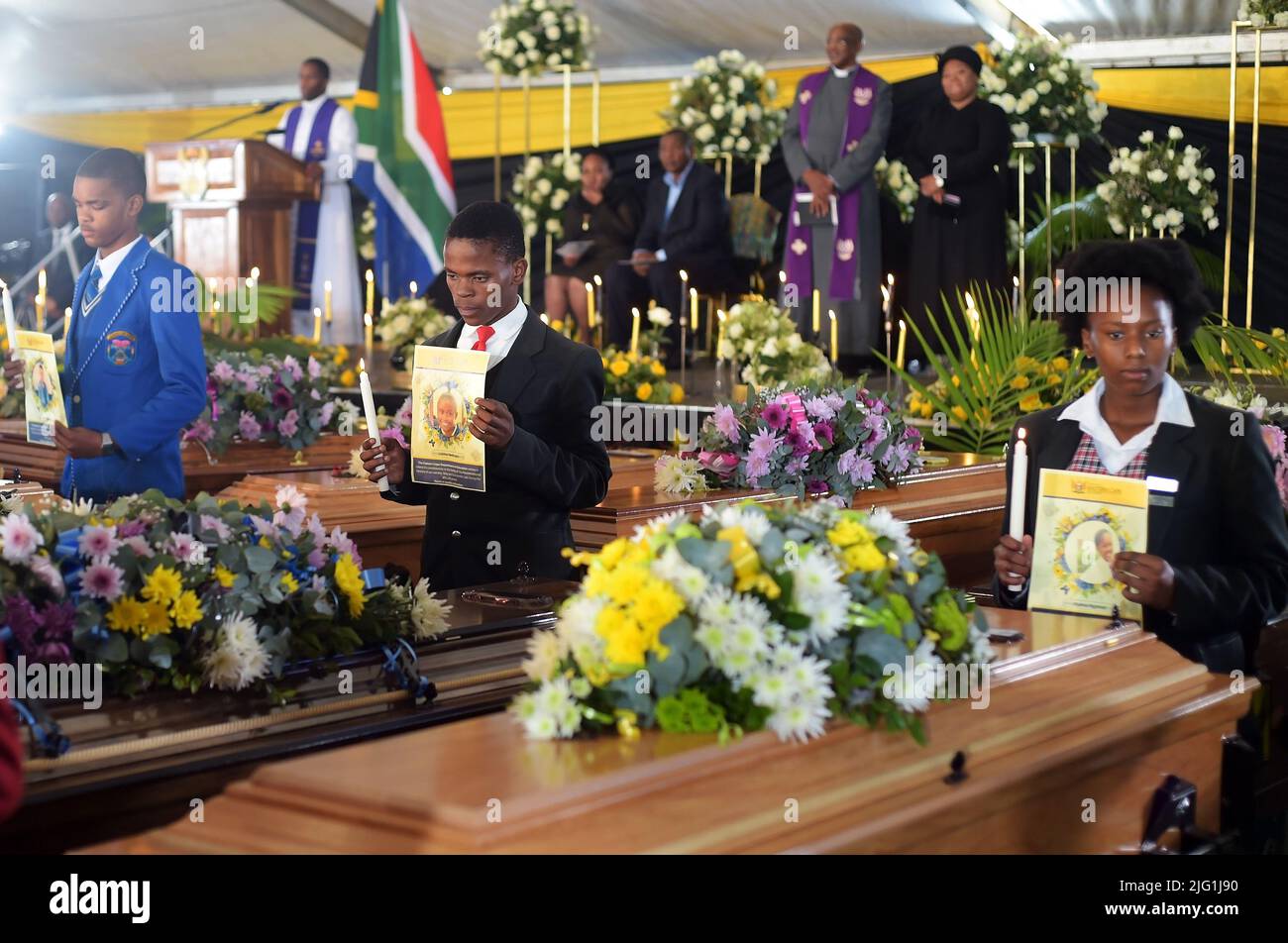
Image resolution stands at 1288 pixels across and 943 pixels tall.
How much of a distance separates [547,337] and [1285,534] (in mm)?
1444

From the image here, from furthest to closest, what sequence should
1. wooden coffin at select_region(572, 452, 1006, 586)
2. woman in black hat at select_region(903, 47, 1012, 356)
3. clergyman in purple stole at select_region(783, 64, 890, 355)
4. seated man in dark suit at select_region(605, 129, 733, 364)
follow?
seated man in dark suit at select_region(605, 129, 733, 364) → clergyman in purple stole at select_region(783, 64, 890, 355) → woman in black hat at select_region(903, 47, 1012, 356) → wooden coffin at select_region(572, 452, 1006, 586)

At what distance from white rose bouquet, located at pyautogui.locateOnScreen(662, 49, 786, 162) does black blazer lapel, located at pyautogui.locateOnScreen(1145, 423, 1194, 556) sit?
7.13 metres

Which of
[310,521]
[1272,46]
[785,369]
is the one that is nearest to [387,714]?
[310,521]

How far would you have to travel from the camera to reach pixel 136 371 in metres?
3.97

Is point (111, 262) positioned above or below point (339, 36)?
below

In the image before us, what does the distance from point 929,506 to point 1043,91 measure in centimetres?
421

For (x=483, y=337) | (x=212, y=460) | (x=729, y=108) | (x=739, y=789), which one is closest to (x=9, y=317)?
(x=483, y=337)

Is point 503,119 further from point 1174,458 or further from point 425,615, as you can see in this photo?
point 425,615

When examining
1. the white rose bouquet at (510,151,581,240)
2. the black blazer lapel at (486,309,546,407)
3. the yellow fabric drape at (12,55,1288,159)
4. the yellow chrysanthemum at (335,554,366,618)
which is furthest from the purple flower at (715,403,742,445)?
the white rose bouquet at (510,151,581,240)

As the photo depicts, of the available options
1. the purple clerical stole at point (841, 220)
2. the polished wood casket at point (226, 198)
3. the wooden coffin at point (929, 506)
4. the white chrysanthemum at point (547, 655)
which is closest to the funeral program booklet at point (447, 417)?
the wooden coffin at point (929, 506)

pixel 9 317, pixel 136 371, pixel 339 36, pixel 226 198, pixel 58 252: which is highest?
pixel 339 36

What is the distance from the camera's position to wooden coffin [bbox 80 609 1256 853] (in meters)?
1.73

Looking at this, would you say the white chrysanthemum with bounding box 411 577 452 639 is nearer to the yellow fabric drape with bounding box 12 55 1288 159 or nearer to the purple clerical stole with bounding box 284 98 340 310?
the yellow fabric drape with bounding box 12 55 1288 159
